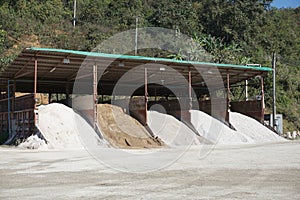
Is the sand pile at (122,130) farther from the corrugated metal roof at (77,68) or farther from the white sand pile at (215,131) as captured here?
the white sand pile at (215,131)

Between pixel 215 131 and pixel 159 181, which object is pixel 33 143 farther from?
pixel 159 181

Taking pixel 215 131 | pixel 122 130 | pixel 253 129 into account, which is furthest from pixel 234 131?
pixel 122 130

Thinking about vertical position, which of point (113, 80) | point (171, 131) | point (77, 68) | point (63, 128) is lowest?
point (171, 131)

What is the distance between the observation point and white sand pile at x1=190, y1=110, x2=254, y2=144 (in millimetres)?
22359

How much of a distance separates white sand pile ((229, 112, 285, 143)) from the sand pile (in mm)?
6075

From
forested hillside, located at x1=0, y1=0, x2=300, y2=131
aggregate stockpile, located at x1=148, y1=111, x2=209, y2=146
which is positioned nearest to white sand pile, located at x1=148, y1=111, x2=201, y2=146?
aggregate stockpile, located at x1=148, y1=111, x2=209, y2=146

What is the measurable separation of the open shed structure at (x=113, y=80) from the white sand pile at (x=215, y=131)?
789 mm

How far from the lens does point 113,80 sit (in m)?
29.7

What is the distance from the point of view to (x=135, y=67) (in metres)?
24.2

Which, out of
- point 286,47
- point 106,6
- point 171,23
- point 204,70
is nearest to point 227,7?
point 171,23

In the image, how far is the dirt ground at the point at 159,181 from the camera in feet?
23.5

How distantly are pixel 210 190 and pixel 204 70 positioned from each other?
19.0 m

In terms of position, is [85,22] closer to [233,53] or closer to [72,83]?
[233,53]

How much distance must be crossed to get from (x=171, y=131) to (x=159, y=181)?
13.5m
